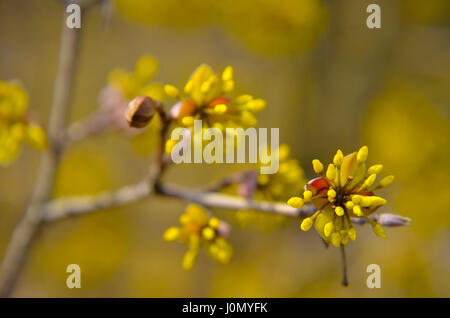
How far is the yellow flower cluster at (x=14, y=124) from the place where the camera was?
3.99 ft

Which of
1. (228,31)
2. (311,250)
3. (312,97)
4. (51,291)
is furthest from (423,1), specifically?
(51,291)

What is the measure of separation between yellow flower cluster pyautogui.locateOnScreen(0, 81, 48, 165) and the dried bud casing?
1.48 ft

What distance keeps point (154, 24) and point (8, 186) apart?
1554 mm

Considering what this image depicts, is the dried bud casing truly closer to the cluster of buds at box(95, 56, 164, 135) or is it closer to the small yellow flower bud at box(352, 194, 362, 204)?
the cluster of buds at box(95, 56, 164, 135)

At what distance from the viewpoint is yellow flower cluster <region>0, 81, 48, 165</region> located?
122 centimetres

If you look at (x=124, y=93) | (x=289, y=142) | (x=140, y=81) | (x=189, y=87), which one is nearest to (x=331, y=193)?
(x=189, y=87)

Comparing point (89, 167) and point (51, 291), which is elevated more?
point (89, 167)

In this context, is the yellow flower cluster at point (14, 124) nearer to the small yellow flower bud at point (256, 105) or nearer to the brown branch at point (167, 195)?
the brown branch at point (167, 195)

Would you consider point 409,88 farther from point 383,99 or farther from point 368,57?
point 368,57

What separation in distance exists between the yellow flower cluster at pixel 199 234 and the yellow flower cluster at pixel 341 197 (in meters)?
0.28

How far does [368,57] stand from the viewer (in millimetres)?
2732

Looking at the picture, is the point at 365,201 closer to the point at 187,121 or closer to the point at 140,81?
the point at 187,121

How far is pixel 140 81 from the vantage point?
4.45 feet

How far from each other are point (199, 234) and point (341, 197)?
388 millimetres
